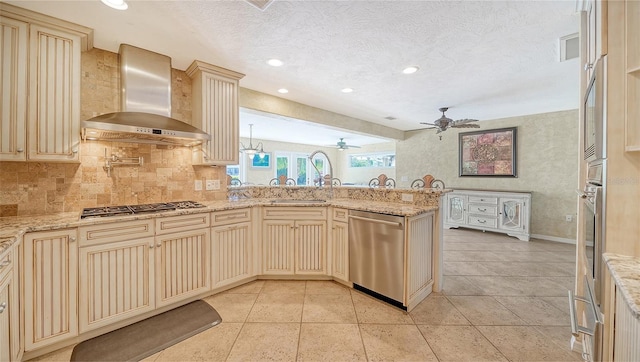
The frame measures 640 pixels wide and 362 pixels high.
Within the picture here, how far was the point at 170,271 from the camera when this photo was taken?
2219 millimetres

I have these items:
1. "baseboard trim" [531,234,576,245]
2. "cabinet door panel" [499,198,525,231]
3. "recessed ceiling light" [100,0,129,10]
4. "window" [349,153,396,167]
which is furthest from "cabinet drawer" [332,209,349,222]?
"window" [349,153,396,167]

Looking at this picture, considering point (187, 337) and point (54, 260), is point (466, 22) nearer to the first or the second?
point (187, 337)

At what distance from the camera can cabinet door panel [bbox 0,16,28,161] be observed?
69.9 inches

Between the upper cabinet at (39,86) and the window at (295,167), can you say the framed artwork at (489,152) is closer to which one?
the window at (295,167)

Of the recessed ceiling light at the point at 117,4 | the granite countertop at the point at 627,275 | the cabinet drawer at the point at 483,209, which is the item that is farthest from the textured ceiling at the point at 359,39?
the cabinet drawer at the point at 483,209

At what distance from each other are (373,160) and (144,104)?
835 cm

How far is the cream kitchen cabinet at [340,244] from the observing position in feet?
8.89

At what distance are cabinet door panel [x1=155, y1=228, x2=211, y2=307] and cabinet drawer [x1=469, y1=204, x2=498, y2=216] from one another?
5318 millimetres

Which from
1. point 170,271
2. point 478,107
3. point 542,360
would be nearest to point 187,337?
point 170,271

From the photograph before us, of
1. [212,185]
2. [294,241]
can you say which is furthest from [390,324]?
[212,185]

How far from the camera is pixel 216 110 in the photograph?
2855 millimetres

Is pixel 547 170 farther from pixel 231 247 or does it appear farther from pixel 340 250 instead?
pixel 231 247

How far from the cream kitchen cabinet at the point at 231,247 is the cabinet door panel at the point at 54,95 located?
132cm

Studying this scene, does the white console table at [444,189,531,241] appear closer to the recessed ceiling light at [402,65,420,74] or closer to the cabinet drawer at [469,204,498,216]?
the cabinet drawer at [469,204,498,216]
